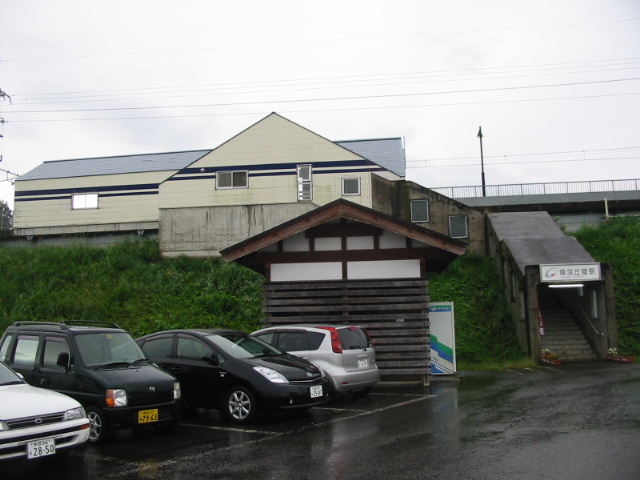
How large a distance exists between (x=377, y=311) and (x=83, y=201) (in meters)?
23.0

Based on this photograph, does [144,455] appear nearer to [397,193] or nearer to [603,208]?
[397,193]

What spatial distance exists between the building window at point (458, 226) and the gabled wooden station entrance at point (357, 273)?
1394cm

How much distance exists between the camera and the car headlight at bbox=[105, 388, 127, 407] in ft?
26.7

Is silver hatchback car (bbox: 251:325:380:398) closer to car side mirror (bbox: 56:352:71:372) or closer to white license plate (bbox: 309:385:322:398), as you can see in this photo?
white license plate (bbox: 309:385:322:398)

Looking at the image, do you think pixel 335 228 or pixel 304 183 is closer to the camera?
pixel 335 228

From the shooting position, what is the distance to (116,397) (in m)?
8.17

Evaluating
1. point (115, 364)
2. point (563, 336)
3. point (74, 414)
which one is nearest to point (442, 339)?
point (563, 336)

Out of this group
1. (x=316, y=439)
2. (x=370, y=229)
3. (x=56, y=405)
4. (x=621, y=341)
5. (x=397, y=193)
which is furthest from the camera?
(x=397, y=193)

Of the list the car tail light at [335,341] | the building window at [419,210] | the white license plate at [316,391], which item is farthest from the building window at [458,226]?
the white license plate at [316,391]

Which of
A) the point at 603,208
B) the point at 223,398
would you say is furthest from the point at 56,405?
the point at 603,208

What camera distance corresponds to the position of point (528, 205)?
98.9 ft

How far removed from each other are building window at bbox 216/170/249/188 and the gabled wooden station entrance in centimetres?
1374

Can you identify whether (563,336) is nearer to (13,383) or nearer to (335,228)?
(335,228)

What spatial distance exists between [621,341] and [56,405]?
1815cm
